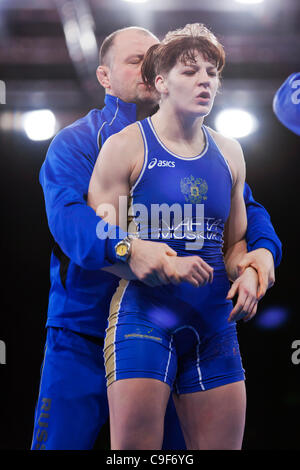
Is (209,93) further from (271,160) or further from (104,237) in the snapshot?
(271,160)

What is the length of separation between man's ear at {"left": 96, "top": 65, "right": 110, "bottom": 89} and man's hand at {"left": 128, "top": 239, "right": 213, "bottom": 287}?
553 millimetres

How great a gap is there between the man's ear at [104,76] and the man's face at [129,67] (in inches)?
0.4

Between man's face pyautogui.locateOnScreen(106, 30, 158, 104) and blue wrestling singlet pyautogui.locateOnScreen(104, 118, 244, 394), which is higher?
man's face pyautogui.locateOnScreen(106, 30, 158, 104)

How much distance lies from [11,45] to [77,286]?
118 cm

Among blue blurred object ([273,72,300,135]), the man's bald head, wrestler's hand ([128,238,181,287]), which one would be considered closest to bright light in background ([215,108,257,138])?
blue blurred object ([273,72,300,135])

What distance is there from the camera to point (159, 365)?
108 centimetres

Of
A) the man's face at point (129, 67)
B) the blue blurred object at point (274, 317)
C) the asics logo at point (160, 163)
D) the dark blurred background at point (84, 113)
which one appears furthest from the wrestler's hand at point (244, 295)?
the blue blurred object at point (274, 317)

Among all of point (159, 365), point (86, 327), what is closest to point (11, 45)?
point (86, 327)

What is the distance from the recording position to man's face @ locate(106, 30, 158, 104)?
54.1 inches

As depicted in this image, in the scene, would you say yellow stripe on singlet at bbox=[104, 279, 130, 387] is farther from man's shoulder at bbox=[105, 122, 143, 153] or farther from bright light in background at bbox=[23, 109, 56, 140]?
bright light in background at bbox=[23, 109, 56, 140]

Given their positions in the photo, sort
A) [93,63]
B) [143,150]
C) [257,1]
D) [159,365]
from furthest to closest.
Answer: [93,63] < [257,1] < [143,150] < [159,365]

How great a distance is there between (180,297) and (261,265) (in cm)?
19

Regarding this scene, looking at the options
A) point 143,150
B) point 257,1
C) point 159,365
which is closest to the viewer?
point 159,365
